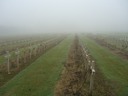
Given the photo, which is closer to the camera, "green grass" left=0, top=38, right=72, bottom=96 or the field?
"green grass" left=0, top=38, right=72, bottom=96

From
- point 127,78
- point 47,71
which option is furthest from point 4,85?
point 127,78

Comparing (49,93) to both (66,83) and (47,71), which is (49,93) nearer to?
(66,83)

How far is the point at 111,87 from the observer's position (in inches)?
695

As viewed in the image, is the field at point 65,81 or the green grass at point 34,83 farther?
the field at point 65,81

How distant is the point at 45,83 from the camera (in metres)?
18.2

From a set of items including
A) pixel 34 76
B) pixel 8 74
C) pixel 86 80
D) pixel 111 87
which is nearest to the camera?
pixel 111 87

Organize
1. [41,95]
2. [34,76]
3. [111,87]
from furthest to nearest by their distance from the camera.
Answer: [34,76]
[111,87]
[41,95]

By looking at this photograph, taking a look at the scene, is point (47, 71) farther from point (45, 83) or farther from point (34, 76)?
point (45, 83)

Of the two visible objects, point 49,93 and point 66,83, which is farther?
point 66,83

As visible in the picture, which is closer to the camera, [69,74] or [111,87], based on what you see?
[111,87]

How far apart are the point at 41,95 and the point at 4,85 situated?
4.37m

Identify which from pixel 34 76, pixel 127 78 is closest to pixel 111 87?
pixel 127 78

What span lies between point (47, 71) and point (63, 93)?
728 centimetres

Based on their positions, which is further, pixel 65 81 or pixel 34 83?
pixel 65 81
